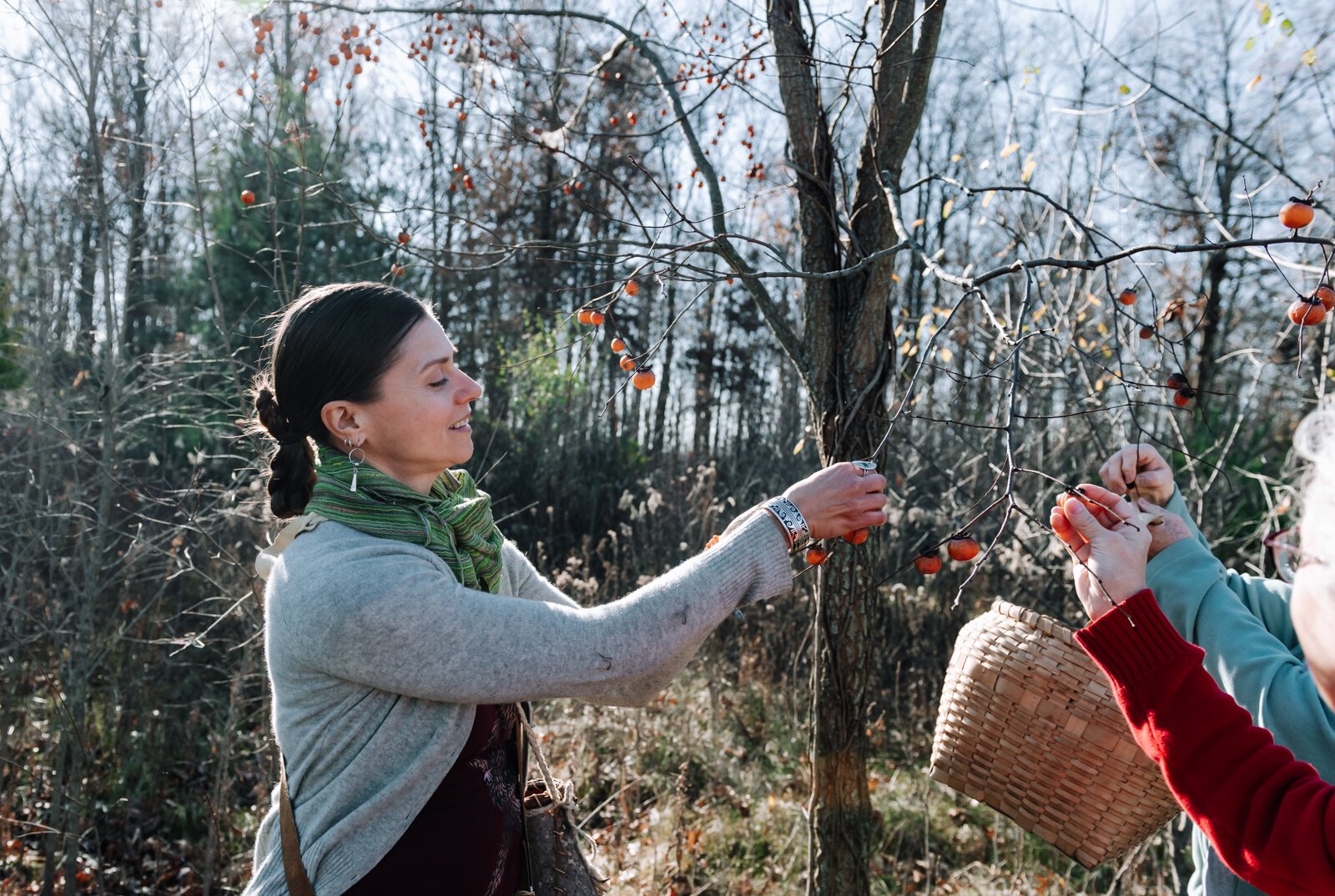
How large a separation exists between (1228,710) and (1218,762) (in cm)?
7

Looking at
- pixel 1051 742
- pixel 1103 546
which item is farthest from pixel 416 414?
pixel 1051 742

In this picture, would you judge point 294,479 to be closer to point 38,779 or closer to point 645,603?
point 645,603

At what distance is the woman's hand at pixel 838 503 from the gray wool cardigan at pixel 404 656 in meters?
0.10

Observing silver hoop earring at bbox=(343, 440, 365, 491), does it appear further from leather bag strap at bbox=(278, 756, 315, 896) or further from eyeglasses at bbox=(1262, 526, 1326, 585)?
eyeglasses at bbox=(1262, 526, 1326, 585)

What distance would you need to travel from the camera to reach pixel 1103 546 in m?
1.42

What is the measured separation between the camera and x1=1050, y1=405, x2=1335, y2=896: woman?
1.08 meters

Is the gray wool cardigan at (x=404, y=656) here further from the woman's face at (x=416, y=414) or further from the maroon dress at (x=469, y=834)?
the woman's face at (x=416, y=414)

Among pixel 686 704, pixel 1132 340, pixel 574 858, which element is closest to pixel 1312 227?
pixel 1132 340

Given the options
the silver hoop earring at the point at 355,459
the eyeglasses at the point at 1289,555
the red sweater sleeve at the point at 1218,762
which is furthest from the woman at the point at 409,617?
the eyeglasses at the point at 1289,555

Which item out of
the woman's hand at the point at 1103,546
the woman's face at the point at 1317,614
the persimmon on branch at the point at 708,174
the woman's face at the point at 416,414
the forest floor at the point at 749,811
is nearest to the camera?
the woman's face at the point at 1317,614

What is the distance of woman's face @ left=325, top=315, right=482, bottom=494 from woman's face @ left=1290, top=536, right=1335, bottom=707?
1241 millimetres

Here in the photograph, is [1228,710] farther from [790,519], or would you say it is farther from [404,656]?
[404,656]

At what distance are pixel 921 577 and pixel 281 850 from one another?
19.1 feet

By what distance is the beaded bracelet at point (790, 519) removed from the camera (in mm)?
1566
